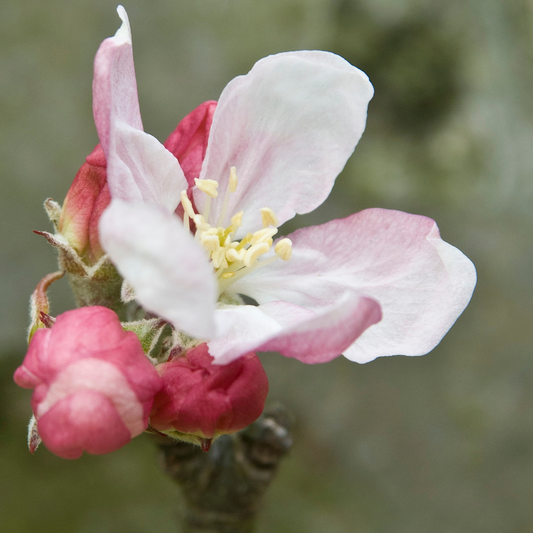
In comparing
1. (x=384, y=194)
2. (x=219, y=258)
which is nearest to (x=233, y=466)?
(x=219, y=258)

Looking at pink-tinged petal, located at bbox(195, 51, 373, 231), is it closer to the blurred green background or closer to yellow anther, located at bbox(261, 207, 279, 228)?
yellow anther, located at bbox(261, 207, 279, 228)

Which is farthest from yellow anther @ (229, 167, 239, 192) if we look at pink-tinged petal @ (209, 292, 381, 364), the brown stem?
the brown stem

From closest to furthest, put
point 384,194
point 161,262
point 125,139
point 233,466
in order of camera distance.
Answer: point 161,262 → point 125,139 → point 233,466 → point 384,194

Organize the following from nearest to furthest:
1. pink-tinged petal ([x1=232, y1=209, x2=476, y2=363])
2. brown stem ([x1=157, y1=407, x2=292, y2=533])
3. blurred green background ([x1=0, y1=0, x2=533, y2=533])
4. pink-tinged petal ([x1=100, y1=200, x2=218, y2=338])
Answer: pink-tinged petal ([x1=100, y1=200, x2=218, y2=338]) → pink-tinged petal ([x1=232, y1=209, x2=476, y2=363]) → brown stem ([x1=157, y1=407, x2=292, y2=533]) → blurred green background ([x1=0, y1=0, x2=533, y2=533])

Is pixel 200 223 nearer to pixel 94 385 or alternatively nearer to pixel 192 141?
pixel 192 141

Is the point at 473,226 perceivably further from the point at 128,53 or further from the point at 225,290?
the point at 128,53

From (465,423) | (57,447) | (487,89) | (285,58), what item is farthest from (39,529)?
(487,89)
